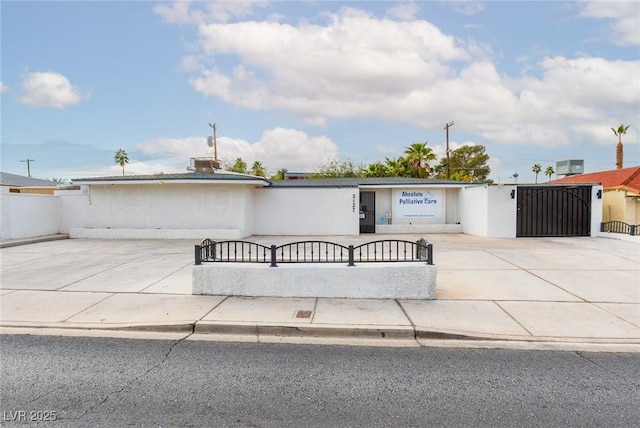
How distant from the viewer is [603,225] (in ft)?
52.2

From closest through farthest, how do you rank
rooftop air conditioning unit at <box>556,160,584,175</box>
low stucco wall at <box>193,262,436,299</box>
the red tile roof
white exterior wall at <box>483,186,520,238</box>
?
low stucco wall at <box>193,262,436,299</box> < white exterior wall at <box>483,186,520,238</box> < the red tile roof < rooftop air conditioning unit at <box>556,160,584,175</box>

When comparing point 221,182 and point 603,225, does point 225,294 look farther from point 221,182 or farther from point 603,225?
point 603,225

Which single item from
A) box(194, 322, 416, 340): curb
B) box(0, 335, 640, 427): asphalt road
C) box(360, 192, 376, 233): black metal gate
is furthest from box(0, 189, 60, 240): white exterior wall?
box(360, 192, 376, 233): black metal gate

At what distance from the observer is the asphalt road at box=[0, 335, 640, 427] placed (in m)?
3.12

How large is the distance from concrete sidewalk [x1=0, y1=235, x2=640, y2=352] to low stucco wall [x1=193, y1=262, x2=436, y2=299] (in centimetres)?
20

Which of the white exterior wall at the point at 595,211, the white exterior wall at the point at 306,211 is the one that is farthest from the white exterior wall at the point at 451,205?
the white exterior wall at the point at 595,211

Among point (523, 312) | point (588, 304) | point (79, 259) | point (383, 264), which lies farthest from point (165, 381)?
point (79, 259)

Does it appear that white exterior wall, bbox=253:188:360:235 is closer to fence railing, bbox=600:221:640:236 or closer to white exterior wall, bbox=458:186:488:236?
white exterior wall, bbox=458:186:488:236

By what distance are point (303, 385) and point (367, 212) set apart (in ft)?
50.8

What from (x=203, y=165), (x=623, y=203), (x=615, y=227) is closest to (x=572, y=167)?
(x=623, y=203)

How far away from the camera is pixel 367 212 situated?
18.8m

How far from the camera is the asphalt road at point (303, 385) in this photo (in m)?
3.12

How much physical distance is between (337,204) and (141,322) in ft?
43.1

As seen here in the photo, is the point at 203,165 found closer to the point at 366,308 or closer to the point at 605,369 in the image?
the point at 366,308
